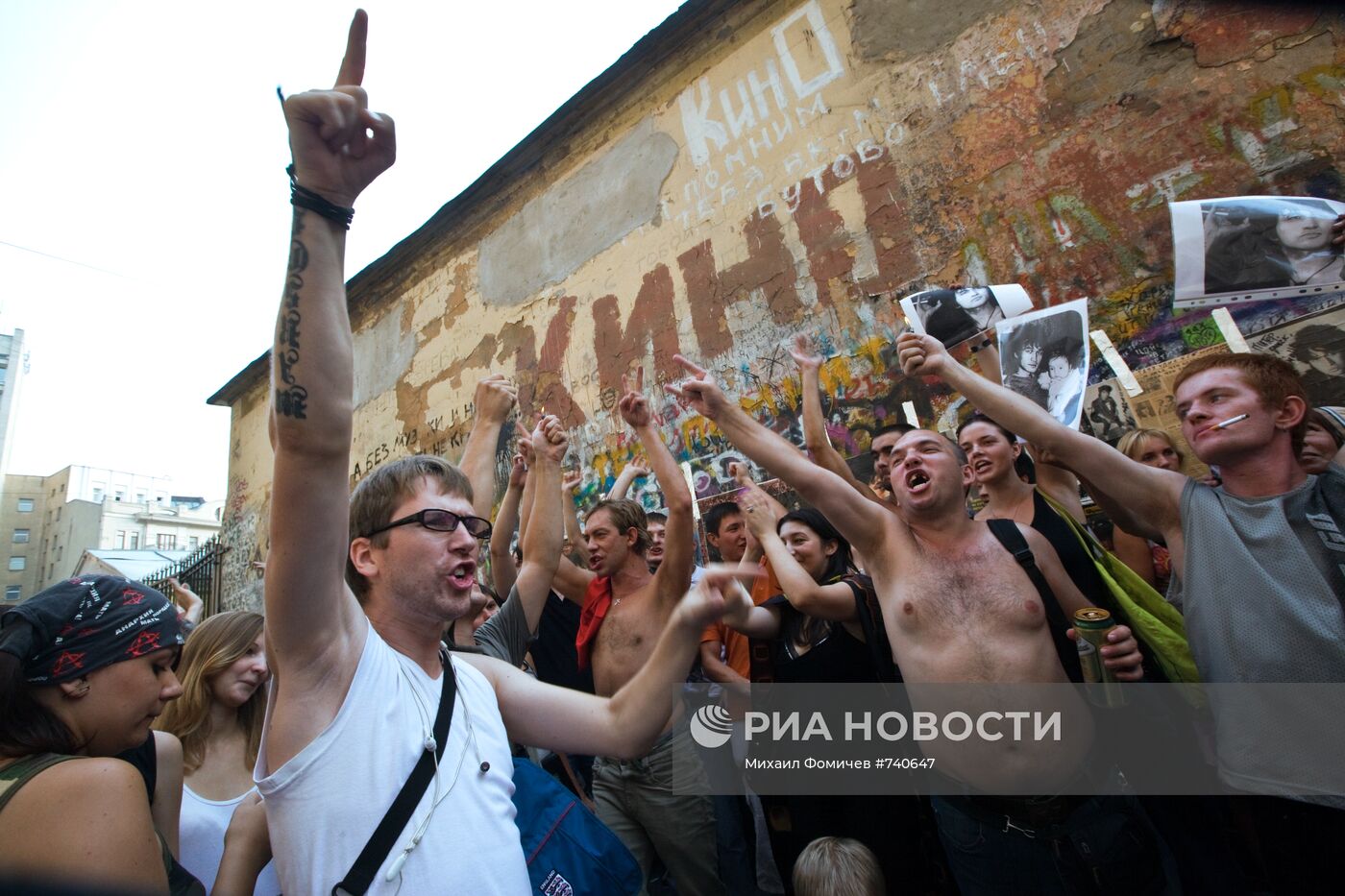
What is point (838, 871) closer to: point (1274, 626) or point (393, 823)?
point (1274, 626)

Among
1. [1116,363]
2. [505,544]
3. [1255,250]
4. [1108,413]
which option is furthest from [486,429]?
[1116,363]

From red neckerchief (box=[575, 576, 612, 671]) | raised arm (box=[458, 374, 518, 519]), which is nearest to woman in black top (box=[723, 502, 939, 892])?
red neckerchief (box=[575, 576, 612, 671])

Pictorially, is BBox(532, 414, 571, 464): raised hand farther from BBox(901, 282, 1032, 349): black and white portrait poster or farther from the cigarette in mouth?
the cigarette in mouth

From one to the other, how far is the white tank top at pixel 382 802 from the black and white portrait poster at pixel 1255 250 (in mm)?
3511

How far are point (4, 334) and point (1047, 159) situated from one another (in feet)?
176

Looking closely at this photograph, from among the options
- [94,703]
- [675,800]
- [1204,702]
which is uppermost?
[94,703]

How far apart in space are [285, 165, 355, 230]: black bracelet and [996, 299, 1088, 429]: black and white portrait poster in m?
3.17

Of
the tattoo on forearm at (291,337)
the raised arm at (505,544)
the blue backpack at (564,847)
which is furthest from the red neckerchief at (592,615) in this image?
the tattoo on forearm at (291,337)

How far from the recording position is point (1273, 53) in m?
4.28

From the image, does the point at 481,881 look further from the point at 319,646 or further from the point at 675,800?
the point at 675,800

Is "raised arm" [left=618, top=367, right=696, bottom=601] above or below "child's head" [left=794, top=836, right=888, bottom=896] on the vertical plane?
above

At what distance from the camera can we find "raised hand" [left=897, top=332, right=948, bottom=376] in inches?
111

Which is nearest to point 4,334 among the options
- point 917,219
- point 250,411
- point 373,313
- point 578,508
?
point 250,411

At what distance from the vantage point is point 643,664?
347 centimetres
